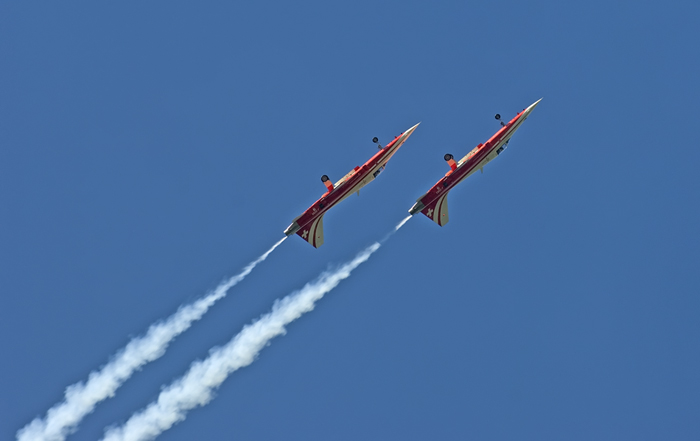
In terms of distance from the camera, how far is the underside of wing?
81.9 m

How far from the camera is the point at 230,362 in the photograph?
84438mm

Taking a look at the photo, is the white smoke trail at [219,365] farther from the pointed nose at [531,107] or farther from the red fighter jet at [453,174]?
the pointed nose at [531,107]

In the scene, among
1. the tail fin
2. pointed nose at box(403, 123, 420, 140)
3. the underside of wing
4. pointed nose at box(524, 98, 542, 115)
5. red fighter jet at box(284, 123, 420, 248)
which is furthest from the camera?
pointed nose at box(524, 98, 542, 115)

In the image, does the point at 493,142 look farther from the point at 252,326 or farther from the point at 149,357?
the point at 149,357

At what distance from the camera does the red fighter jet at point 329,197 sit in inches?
3206

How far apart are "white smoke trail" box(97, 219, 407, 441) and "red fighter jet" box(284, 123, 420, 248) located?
5051mm

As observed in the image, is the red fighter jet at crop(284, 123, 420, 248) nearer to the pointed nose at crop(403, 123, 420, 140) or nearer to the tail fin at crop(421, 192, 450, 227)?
→ the pointed nose at crop(403, 123, 420, 140)

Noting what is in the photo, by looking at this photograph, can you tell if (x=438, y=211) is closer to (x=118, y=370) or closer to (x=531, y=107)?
(x=531, y=107)

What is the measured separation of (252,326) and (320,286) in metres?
7.57

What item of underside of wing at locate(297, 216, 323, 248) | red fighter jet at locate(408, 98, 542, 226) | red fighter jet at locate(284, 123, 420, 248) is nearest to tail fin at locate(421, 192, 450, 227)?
red fighter jet at locate(408, 98, 542, 226)

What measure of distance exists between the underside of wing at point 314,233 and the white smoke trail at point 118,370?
83.4 inches

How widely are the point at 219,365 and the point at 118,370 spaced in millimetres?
9421

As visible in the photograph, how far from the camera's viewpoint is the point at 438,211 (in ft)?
272

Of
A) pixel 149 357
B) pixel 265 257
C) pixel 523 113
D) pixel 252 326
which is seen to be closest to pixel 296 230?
pixel 265 257
